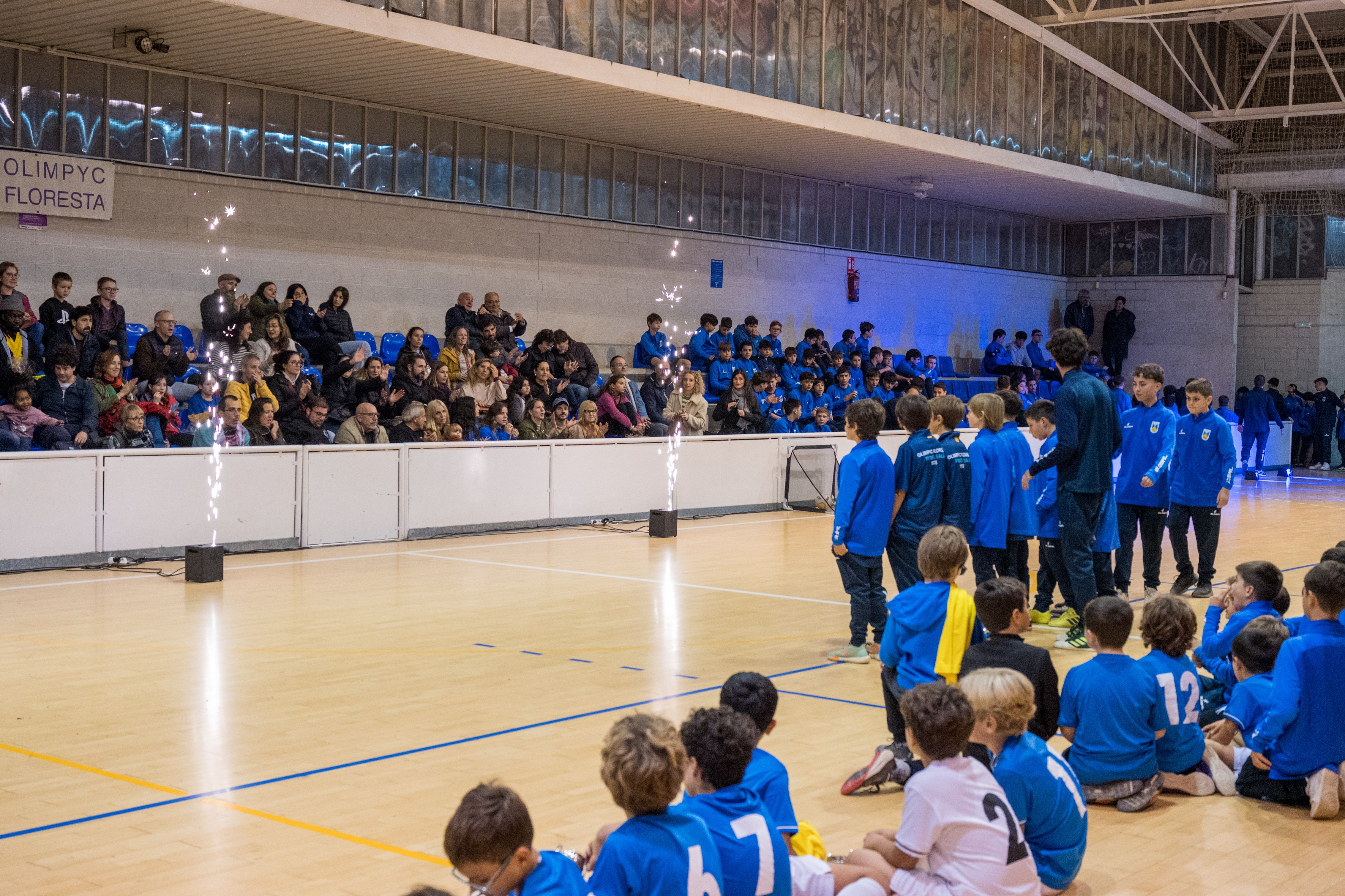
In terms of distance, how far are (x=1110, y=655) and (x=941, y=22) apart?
21.1 m

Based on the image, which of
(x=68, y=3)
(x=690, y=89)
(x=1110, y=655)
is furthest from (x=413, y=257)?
(x=1110, y=655)

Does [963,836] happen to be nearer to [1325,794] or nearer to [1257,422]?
[1325,794]

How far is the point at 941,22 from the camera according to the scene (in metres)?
24.8

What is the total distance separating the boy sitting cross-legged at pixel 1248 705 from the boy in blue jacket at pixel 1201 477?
5.82 metres

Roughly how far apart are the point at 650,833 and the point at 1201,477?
10086 millimetres

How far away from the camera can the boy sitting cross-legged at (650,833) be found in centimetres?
327

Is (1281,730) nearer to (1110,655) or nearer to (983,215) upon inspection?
(1110,655)

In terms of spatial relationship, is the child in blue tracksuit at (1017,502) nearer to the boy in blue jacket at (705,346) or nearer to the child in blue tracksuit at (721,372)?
the child in blue tracksuit at (721,372)

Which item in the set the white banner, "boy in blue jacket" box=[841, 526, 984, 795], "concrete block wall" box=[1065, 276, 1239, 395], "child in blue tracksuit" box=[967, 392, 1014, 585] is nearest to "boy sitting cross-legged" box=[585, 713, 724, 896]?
"boy in blue jacket" box=[841, 526, 984, 795]

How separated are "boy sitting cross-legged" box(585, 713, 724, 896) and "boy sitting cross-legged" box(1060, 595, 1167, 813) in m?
2.98

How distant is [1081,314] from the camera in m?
33.7

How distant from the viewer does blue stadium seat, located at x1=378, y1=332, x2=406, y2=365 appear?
19594mm

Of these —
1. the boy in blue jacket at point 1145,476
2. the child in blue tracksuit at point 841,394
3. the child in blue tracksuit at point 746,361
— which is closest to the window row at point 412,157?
the child in blue tracksuit at point 746,361

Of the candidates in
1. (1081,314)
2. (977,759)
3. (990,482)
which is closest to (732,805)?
(977,759)
